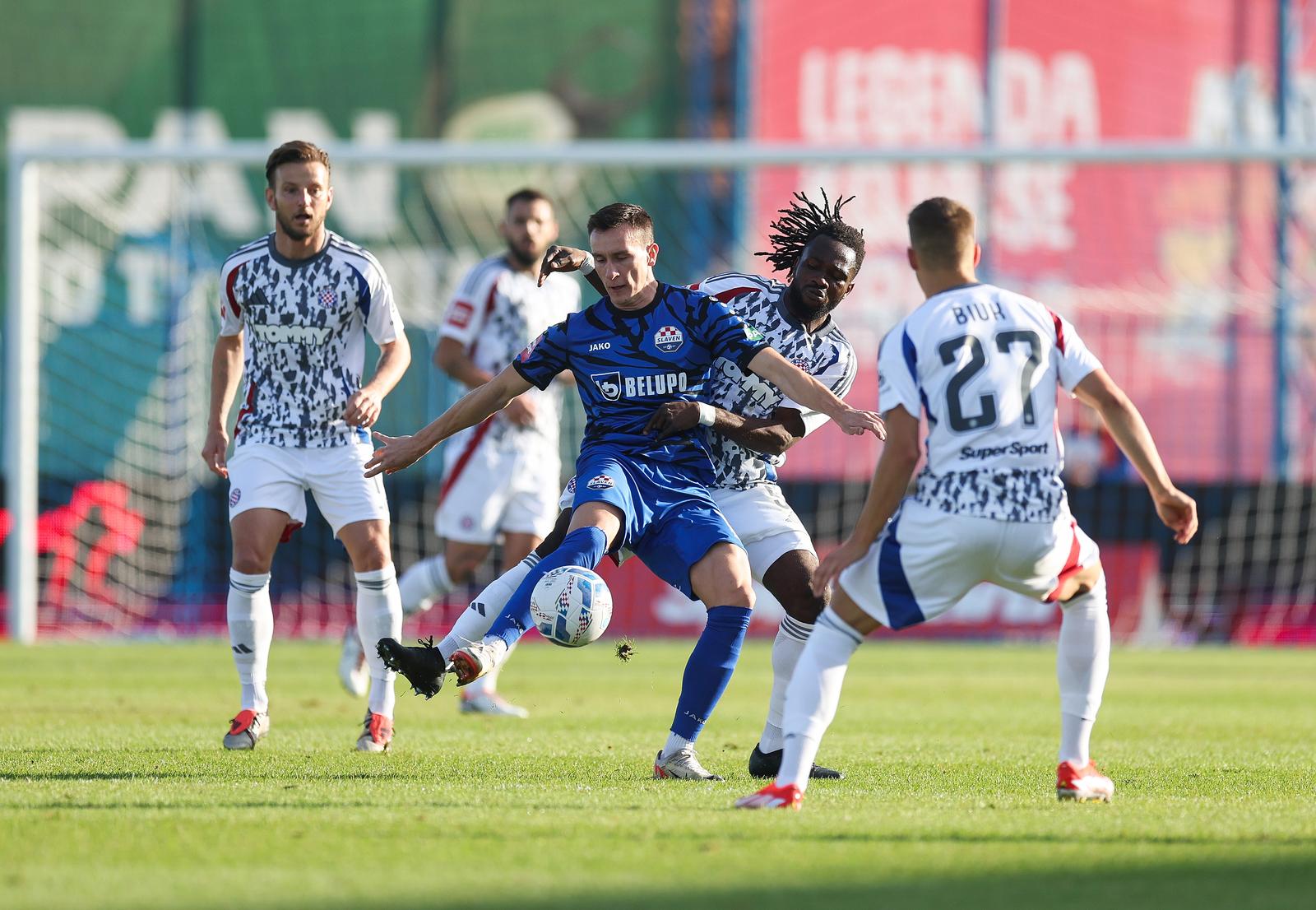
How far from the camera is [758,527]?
7.15 m

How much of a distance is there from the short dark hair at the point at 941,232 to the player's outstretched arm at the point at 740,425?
119 cm

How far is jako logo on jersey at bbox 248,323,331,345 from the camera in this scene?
25.2ft

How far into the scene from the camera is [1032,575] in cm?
568

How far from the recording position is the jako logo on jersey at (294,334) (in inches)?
303

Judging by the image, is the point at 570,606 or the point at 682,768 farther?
the point at 682,768

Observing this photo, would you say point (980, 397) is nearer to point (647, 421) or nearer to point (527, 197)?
point (647, 421)

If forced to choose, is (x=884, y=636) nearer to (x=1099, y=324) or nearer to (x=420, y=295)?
(x=1099, y=324)

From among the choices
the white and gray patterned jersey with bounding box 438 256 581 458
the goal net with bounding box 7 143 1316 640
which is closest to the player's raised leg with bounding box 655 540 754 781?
the white and gray patterned jersey with bounding box 438 256 581 458

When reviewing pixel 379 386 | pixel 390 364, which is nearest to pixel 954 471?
pixel 379 386

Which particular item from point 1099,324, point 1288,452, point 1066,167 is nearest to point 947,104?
point 1066,167

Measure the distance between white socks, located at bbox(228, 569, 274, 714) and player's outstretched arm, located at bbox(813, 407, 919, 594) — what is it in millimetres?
3181

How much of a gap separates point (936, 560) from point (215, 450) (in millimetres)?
3671

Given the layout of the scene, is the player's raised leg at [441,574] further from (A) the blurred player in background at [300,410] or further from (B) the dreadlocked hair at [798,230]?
(B) the dreadlocked hair at [798,230]

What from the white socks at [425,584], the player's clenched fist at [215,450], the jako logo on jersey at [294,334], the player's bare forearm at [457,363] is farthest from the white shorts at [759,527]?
the white socks at [425,584]
